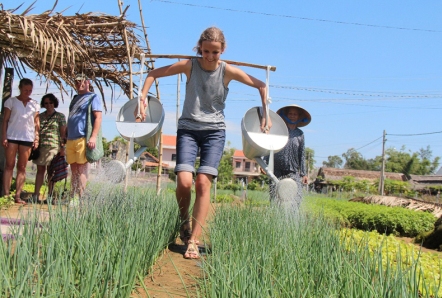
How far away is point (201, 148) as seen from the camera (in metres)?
3.65

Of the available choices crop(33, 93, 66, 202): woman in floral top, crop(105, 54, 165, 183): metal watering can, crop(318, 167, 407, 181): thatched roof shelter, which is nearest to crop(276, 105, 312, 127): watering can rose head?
crop(105, 54, 165, 183): metal watering can

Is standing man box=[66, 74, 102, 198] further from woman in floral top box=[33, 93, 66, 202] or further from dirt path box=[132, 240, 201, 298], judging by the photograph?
dirt path box=[132, 240, 201, 298]

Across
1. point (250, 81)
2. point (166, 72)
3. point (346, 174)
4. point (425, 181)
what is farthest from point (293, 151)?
point (425, 181)

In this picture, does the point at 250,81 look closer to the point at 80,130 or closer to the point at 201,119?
the point at 201,119

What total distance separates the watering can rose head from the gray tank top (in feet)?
5.01

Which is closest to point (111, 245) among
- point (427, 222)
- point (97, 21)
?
point (97, 21)

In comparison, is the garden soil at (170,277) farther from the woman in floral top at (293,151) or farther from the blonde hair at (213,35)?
the woman in floral top at (293,151)

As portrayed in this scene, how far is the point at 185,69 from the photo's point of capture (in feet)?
12.1

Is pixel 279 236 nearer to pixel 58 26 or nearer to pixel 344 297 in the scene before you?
pixel 344 297

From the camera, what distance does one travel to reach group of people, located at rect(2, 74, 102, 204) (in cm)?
525

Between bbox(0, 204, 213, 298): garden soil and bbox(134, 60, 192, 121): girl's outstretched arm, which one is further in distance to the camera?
bbox(134, 60, 192, 121): girl's outstretched arm

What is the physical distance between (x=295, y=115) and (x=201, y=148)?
5.57 feet

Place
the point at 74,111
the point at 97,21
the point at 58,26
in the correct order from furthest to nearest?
1. the point at 97,21
2. the point at 58,26
3. the point at 74,111

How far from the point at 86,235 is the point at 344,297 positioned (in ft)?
3.37
